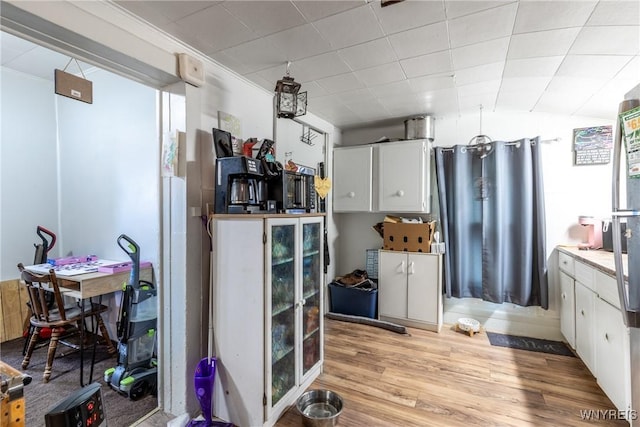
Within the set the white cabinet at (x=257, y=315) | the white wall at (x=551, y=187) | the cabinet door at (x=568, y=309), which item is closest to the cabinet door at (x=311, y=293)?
the white cabinet at (x=257, y=315)

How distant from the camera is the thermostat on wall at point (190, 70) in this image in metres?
1.77

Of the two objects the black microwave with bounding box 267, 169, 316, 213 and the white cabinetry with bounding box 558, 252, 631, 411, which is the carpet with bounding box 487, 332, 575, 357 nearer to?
the white cabinetry with bounding box 558, 252, 631, 411

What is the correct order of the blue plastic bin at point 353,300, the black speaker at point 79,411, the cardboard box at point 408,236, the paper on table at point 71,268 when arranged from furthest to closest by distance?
the blue plastic bin at point 353,300
the cardboard box at point 408,236
the paper on table at point 71,268
the black speaker at point 79,411

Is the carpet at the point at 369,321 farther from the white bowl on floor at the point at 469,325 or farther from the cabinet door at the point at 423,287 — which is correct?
the white bowl on floor at the point at 469,325

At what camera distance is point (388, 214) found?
3740 millimetres

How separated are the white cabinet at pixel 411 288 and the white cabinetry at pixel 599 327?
109 cm

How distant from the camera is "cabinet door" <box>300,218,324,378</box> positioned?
2.18 meters

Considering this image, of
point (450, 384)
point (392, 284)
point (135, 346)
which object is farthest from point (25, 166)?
point (450, 384)

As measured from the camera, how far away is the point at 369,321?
3.31 m

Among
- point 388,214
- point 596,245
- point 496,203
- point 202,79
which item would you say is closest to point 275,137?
point 202,79

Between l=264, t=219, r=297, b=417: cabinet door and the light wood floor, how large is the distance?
0.24 m

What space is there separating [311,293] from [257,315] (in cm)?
65

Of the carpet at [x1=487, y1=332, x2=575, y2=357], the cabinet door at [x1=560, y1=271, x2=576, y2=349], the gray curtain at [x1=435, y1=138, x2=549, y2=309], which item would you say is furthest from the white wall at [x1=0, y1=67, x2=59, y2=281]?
the cabinet door at [x1=560, y1=271, x2=576, y2=349]

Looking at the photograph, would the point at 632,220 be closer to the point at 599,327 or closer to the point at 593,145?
the point at 599,327
